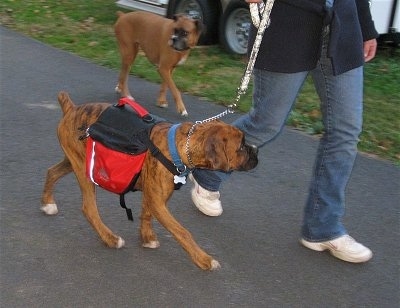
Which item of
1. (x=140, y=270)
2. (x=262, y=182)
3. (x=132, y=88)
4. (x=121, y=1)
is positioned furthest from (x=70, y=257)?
(x=121, y=1)

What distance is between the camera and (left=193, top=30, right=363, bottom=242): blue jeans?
11.5 feet

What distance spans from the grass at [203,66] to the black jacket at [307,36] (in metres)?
2.34

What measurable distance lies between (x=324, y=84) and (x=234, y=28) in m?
5.09

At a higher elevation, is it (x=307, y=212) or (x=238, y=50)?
(x=307, y=212)

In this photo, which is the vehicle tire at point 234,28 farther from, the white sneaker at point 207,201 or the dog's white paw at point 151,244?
the dog's white paw at point 151,244

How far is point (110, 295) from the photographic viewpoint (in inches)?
131

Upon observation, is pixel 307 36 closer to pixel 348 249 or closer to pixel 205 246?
pixel 348 249

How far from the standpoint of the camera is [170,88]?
6473 mm

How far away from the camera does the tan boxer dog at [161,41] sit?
6430 millimetres

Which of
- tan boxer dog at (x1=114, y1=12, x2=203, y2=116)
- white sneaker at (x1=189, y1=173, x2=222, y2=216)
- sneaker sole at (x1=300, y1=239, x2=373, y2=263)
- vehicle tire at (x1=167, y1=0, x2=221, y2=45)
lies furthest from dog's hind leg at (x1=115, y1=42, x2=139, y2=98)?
sneaker sole at (x1=300, y1=239, x2=373, y2=263)

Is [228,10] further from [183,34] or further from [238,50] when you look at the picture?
[183,34]

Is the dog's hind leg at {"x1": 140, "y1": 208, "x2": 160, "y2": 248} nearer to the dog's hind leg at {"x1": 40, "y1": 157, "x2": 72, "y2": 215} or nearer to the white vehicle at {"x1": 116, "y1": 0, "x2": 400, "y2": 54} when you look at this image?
the dog's hind leg at {"x1": 40, "y1": 157, "x2": 72, "y2": 215}

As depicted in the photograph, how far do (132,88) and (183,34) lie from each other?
1106 mm

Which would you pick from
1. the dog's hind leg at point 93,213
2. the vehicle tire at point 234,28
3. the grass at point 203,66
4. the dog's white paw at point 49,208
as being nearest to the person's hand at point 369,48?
the dog's hind leg at point 93,213
